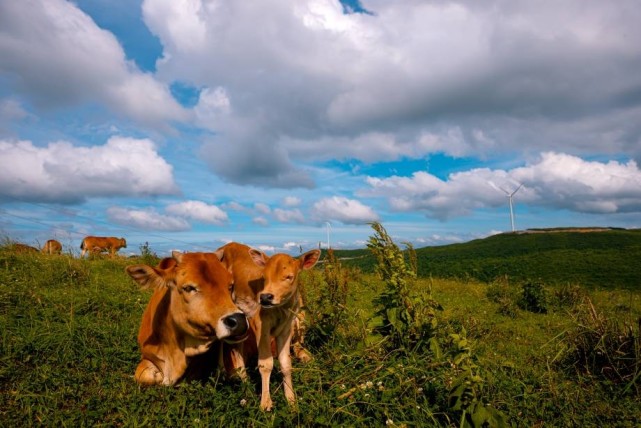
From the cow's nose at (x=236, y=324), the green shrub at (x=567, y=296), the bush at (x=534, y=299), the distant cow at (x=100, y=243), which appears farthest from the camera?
the distant cow at (x=100, y=243)

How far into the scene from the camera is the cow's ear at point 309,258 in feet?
16.9

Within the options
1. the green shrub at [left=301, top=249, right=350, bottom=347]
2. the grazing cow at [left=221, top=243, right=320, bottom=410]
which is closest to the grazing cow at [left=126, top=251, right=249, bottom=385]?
the grazing cow at [left=221, top=243, right=320, bottom=410]

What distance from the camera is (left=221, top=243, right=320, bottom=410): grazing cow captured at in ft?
14.4

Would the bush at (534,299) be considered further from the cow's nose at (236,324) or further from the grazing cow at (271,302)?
the cow's nose at (236,324)

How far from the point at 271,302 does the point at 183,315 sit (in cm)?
95

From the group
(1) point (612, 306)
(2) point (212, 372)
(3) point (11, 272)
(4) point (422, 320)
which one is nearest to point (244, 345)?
(2) point (212, 372)

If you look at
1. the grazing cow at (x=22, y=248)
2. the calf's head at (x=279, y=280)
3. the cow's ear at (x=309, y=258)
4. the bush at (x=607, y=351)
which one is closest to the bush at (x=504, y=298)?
the bush at (x=607, y=351)

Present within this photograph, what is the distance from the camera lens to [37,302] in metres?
7.42

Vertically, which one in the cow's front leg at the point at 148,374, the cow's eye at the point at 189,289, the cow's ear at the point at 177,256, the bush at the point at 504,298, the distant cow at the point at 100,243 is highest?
the distant cow at the point at 100,243

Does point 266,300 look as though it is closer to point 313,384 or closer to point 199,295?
point 199,295

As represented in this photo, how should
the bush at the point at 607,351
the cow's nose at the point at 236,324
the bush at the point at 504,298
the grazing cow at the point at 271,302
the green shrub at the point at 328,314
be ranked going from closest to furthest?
1. the cow's nose at the point at 236,324
2. the grazing cow at the point at 271,302
3. the bush at the point at 607,351
4. the green shrub at the point at 328,314
5. the bush at the point at 504,298

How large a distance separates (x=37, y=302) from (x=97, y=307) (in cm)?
93

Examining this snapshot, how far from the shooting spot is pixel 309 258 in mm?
5273

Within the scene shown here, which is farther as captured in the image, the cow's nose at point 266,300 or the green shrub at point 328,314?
the green shrub at point 328,314
